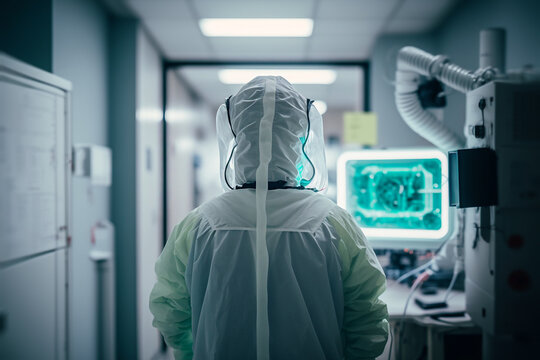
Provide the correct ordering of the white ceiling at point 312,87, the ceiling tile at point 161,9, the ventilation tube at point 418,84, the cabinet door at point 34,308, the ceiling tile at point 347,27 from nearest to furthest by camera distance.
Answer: the cabinet door at point 34,308 → the ventilation tube at point 418,84 → the ceiling tile at point 161,9 → the ceiling tile at point 347,27 → the white ceiling at point 312,87

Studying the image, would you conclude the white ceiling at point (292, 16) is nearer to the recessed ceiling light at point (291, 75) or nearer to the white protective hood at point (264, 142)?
the recessed ceiling light at point (291, 75)

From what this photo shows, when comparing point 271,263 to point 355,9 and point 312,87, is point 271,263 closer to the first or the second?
point 355,9

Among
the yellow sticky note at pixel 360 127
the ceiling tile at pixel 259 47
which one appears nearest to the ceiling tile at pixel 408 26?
the ceiling tile at pixel 259 47

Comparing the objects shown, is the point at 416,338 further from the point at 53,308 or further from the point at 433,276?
the point at 53,308

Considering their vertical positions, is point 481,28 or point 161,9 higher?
point 161,9

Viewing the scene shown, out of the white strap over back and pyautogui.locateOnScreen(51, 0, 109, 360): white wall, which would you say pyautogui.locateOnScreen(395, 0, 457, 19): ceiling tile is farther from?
pyautogui.locateOnScreen(51, 0, 109, 360): white wall

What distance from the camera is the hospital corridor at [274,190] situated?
995mm

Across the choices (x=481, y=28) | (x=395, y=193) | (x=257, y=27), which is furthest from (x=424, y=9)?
(x=395, y=193)

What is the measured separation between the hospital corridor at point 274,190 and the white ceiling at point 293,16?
2cm

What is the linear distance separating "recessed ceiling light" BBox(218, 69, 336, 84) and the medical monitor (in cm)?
220

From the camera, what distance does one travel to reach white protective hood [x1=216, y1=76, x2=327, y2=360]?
922 mm

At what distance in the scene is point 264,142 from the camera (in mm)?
984

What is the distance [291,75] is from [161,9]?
195 centimetres

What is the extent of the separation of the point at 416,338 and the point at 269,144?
52.4 inches
